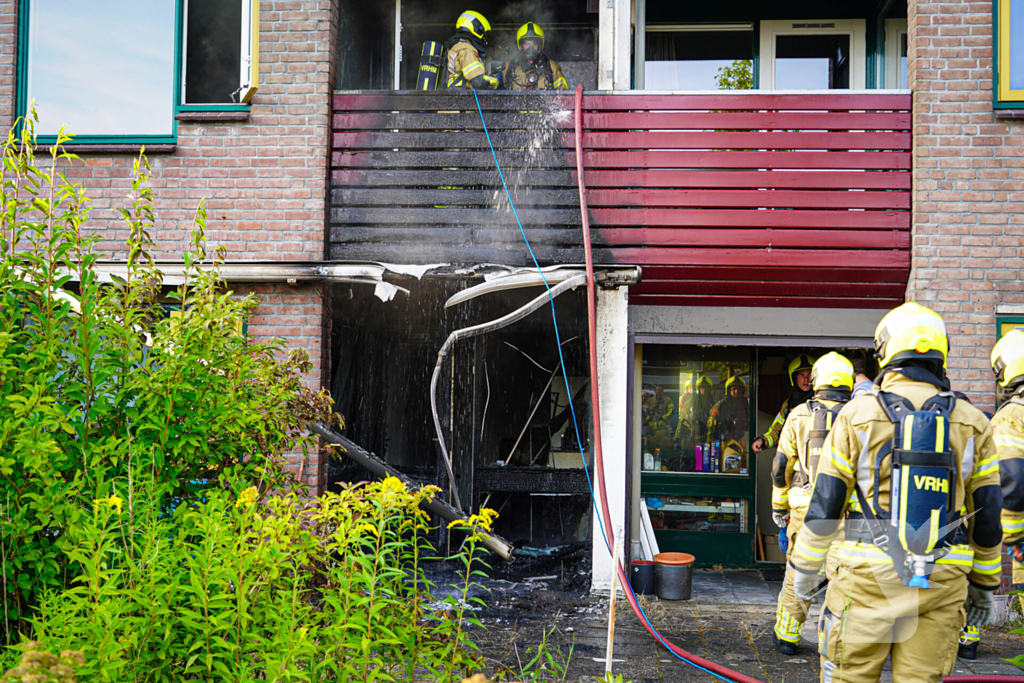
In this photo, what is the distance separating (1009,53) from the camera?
664cm

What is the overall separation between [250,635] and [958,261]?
6611 millimetres

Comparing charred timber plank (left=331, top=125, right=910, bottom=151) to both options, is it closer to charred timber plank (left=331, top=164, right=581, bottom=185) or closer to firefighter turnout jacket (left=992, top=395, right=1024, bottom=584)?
charred timber plank (left=331, top=164, right=581, bottom=185)

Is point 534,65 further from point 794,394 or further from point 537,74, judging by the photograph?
point 794,394

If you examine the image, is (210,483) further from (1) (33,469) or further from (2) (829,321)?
(2) (829,321)

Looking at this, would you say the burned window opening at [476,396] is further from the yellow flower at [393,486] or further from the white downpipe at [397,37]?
the yellow flower at [393,486]

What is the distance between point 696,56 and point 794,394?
3.75m

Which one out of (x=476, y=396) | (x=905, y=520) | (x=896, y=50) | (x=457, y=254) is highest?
(x=896, y=50)

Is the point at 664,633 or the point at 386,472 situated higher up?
the point at 386,472

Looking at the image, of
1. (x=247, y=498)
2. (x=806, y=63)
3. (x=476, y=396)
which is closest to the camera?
(x=247, y=498)

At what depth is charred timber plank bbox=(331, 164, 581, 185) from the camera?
6934 millimetres

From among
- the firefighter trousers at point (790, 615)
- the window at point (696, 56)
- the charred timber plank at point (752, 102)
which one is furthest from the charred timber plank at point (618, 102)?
the firefighter trousers at point (790, 615)

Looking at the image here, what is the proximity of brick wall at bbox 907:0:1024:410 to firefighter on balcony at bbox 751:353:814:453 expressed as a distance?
1.49 m

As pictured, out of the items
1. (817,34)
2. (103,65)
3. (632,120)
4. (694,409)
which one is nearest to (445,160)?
(632,120)

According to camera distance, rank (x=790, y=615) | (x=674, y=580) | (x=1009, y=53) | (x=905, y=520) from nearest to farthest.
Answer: (x=905, y=520) → (x=790, y=615) → (x=1009, y=53) → (x=674, y=580)
